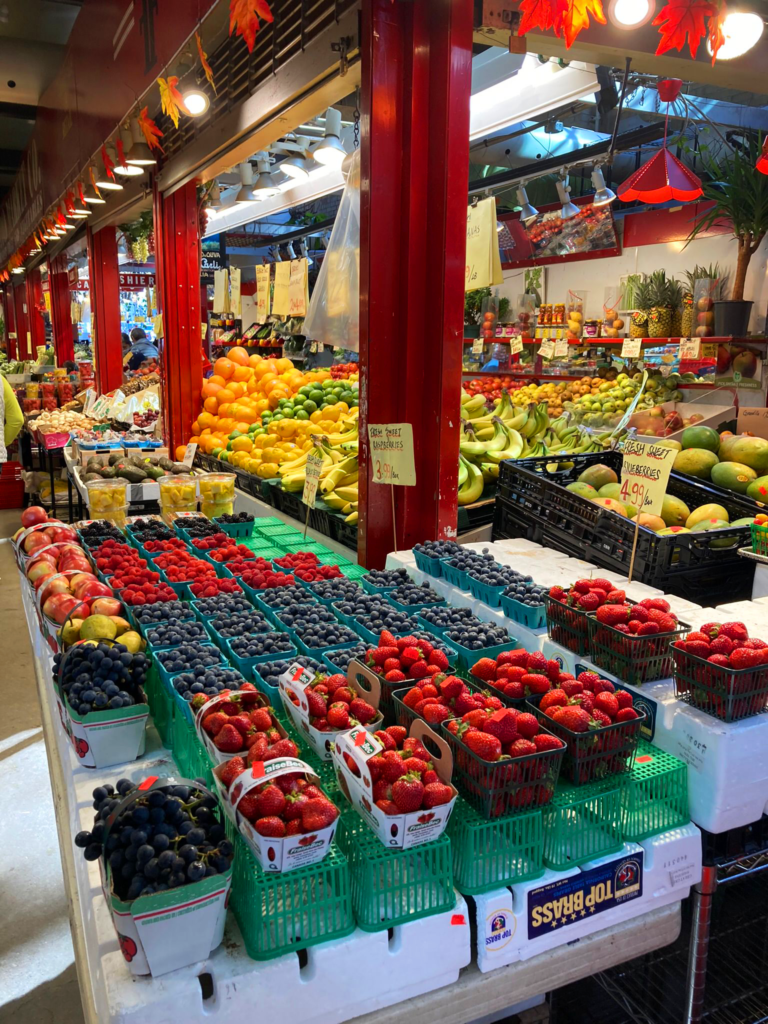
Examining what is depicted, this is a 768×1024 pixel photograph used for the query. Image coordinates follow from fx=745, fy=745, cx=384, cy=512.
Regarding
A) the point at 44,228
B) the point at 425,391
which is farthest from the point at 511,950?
the point at 44,228

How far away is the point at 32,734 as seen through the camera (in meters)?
3.90

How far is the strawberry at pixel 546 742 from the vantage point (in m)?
1.53

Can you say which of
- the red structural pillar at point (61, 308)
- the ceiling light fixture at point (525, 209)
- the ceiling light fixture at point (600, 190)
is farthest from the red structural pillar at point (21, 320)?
the ceiling light fixture at point (600, 190)

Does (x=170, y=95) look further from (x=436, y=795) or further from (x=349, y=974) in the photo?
(x=349, y=974)

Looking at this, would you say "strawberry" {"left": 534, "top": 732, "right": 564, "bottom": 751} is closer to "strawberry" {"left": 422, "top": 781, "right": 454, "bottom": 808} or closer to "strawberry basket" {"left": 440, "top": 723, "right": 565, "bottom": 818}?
"strawberry basket" {"left": 440, "top": 723, "right": 565, "bottom": 818}

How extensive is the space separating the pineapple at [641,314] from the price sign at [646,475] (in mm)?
4155

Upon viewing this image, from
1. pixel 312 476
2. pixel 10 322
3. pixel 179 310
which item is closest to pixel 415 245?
pixel 312 476

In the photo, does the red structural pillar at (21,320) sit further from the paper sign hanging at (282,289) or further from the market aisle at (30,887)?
the market aisle at (30,887)

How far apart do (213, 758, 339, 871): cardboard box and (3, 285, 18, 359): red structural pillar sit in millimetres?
19375

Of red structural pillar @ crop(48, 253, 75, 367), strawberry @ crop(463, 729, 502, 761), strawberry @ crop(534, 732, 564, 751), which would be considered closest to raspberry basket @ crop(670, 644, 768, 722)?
strawberry @ crop(534, 732, 564, 751)

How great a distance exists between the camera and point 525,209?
7797 millimetres

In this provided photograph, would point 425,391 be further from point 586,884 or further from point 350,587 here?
point 586,884

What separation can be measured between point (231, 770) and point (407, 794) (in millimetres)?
348

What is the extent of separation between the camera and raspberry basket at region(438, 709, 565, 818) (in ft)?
4.82
